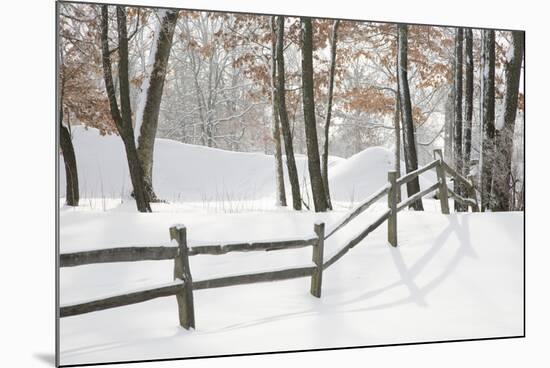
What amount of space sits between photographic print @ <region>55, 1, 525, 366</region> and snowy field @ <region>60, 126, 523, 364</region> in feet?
0.03

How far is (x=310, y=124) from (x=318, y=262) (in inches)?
37.0

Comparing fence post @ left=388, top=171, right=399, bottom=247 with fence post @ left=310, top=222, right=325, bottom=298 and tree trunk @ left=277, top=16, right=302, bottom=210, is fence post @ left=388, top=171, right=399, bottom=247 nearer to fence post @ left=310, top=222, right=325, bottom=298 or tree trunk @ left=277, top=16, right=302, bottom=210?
fence post @ left=310, top=222, right=325, bottom=298

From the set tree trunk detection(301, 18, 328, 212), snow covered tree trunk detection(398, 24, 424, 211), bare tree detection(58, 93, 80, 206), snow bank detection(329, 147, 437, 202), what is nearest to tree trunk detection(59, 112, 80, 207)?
bare tree detection(58, 93, 80, 206)

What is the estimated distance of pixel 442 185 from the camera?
509 centimetres

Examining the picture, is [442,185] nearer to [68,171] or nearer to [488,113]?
[488,113]

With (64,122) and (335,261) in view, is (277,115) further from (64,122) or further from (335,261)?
(64,122)

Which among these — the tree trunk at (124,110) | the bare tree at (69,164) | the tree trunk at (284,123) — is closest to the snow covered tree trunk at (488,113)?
the tree trunk at (284,123)

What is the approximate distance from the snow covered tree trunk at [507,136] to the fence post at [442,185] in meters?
0.39

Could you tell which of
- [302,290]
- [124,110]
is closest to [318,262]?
[302,290]

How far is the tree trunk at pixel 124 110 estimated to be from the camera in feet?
13.9

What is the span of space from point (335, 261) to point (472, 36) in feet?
6.54

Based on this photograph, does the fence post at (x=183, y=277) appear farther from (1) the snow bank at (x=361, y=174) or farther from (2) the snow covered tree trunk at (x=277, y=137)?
(1) the snow bank at (x=361, y=174)

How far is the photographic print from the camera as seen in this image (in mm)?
4172

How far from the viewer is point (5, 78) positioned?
4148 mm
